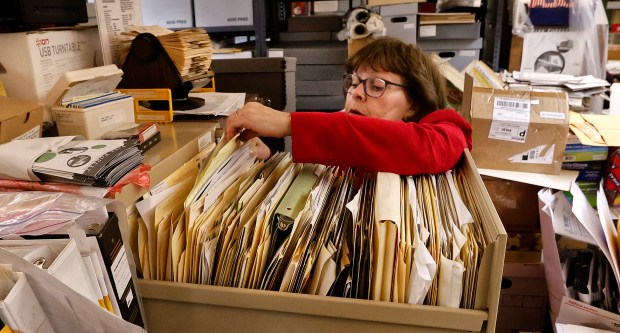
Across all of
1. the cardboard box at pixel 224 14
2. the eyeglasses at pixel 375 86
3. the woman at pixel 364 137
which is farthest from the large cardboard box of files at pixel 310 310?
the cardboard box at pixel 224 14

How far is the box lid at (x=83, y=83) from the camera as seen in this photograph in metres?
0.96

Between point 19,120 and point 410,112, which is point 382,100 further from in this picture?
point 19,120

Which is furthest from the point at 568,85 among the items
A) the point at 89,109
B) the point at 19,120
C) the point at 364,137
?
the point at 19,120

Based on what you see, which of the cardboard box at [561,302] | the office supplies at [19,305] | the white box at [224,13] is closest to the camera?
the office supplies at [19,305]

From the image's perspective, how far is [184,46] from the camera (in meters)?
1.22

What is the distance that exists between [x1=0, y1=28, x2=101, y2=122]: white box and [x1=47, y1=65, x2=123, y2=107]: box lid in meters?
0.04

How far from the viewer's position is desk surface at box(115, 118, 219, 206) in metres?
0.74

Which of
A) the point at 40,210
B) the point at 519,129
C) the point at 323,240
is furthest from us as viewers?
the point at 519,129

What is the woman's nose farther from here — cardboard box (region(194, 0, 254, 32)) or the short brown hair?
cardboard box (region(194, 0, 254, 32))

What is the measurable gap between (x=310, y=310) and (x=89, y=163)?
15.5 inches

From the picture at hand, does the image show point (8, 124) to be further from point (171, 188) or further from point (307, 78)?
point (307, 78)

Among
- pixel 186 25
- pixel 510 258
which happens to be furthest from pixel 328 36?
pixel 510 258

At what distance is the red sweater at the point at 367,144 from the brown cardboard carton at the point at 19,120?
47cm

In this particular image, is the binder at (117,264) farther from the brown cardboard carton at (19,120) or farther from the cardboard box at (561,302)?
the cardboard box at (561,302)
